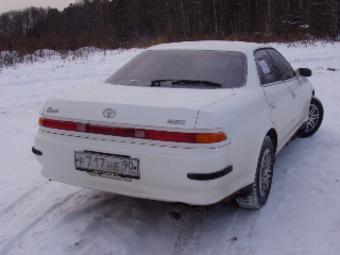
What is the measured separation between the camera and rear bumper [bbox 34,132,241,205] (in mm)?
2578

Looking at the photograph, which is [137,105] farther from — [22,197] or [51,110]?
[22,197]

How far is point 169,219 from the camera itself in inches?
130

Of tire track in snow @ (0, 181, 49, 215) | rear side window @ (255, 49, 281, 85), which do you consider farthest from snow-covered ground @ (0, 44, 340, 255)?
rear side window @ (255, 49, 281, 85)

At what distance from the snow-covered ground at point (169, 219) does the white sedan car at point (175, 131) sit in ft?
1.05

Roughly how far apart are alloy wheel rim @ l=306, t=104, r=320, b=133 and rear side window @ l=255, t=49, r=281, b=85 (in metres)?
1.61

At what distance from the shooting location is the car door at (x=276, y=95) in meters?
3.57

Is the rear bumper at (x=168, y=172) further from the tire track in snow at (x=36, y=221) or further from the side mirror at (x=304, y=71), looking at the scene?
the side mirror at (x=304, y=71)

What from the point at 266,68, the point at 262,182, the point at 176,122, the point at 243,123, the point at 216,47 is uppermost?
the point at 216,47

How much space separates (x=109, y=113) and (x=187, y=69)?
3.39 ft

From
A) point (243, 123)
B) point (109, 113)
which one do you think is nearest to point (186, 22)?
point (243, 123)

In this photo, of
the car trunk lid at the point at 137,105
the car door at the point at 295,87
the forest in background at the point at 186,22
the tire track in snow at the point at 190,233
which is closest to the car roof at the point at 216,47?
the car door at the point at 295,87

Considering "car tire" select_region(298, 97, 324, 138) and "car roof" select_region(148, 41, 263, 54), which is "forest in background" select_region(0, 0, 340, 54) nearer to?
"car tire" select_region(298, 97, 324, 138)

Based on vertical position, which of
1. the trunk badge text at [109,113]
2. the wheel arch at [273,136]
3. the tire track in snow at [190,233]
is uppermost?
the trunk badge text at [109,113]

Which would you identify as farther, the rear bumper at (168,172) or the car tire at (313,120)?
the car tire at (313,120)
